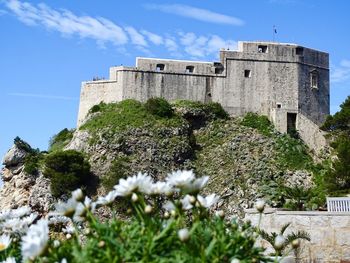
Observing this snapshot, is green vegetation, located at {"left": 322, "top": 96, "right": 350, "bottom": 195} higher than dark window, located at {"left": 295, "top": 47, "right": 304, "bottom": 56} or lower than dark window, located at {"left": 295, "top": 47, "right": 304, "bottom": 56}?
lower

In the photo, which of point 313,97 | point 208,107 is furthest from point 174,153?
point 313,97

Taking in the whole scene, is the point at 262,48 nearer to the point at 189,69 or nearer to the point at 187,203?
the point at 189,69

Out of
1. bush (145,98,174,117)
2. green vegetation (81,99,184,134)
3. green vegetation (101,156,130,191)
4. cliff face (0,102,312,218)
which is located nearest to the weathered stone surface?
cliff face (0,102,312,218)

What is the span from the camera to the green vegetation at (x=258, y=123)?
37750 millimetres

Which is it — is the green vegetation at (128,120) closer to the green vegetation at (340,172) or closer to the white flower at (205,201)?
the green vegetation at (340,172)

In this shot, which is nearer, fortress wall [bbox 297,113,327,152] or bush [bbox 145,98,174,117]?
bush [bbox 145,98,174,117]

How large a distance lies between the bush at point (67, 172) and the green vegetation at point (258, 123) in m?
10.3

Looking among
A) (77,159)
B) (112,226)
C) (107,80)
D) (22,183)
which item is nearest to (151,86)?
(107,80)

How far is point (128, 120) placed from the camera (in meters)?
37.2

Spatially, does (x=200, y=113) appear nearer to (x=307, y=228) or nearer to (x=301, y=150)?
(x=301, y=150)

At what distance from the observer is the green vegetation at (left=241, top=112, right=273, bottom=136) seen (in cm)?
3775

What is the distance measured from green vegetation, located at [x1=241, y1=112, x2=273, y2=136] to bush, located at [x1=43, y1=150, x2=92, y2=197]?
33.8ft

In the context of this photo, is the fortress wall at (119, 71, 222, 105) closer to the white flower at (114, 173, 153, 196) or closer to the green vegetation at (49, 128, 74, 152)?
the green vegetation at (49, 128, 74, 152)

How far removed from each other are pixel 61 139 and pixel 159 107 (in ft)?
35.1
